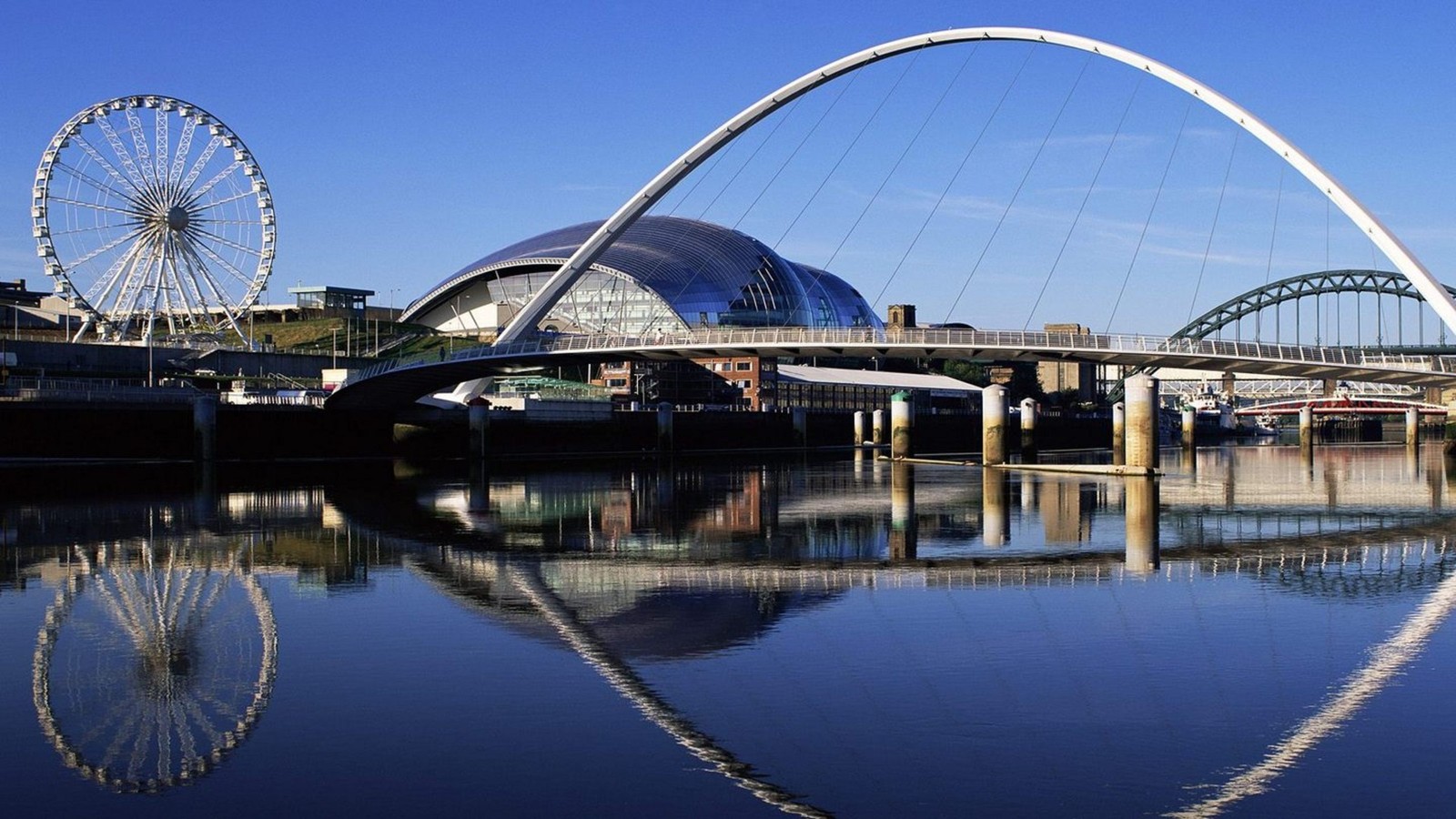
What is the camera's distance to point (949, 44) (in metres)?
61.8

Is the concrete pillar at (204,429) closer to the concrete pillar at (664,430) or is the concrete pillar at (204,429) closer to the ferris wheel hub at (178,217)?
the ferris wheel hub at (178,217)

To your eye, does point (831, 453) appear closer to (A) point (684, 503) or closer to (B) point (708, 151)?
(B) point (708, 151)

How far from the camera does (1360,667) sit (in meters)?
16.6

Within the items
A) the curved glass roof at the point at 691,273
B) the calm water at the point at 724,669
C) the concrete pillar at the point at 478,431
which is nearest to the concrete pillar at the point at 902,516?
the calm water at the point at 724,669

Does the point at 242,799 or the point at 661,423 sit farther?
the point at 661,423

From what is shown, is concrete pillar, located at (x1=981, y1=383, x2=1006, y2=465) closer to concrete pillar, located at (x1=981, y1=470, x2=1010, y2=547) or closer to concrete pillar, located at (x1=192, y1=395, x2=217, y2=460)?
concrete pillar, located at (x1=981, y1=470, x2=1010, y2=547)

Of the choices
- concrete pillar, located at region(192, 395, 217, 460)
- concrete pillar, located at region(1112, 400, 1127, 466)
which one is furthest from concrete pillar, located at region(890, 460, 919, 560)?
concrete pillar, located at region(192, 395, 217, 460)

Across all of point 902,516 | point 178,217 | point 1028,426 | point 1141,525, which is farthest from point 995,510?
point 178,217

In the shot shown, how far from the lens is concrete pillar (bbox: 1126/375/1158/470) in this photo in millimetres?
57281

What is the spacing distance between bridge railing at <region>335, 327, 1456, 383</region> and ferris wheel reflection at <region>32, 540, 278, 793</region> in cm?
3723

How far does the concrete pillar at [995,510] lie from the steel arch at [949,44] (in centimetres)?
1551

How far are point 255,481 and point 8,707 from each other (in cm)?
3964

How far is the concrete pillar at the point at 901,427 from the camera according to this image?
7831cm

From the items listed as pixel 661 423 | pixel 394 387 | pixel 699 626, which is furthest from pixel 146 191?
pixel 699 626
